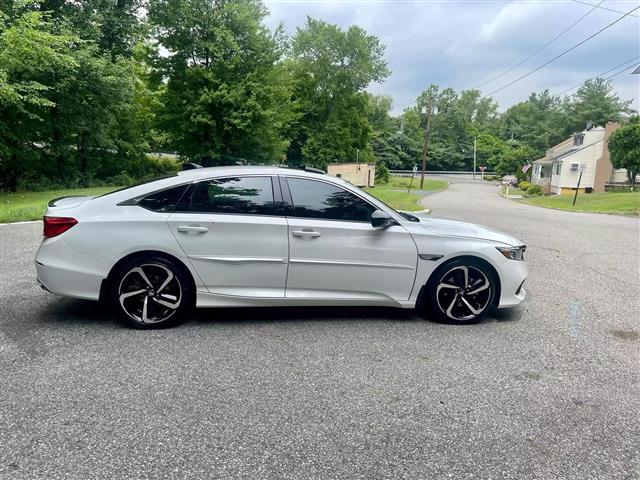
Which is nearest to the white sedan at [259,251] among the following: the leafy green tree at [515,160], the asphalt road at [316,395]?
the asphalt road at [316,395]

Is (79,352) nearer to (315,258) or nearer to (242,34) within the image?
(315,258)

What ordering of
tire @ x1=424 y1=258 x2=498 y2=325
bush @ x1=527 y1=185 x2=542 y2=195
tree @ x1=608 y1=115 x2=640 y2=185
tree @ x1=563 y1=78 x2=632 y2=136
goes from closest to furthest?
tire @ x1=424 y1=258 x2=498 y2=325 < tree @ x1=608 y1=115 x2=640 y2=185 < bush @ x1=527 y1=185 x2=542 y2=195 < tree @ x1=563 y1=78 x2=632 y2=136

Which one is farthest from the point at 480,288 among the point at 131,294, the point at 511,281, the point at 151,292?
the point at 131,294

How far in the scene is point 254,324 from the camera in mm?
4066

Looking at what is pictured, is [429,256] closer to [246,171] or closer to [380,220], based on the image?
[380,220]

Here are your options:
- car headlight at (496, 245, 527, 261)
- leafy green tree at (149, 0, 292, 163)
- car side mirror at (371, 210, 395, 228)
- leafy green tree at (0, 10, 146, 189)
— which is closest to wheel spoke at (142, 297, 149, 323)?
car side mirror at (371, 210, 395, 228)

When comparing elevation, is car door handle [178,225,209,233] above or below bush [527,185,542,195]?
above

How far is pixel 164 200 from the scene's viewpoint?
3.96 m

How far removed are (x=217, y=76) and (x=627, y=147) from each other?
3270 centimetres

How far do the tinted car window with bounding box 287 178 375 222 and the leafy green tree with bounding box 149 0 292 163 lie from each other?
23.5m

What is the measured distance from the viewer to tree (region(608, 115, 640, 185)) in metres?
34.9

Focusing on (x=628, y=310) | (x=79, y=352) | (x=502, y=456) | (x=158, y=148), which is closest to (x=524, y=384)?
(x=502, y=456)

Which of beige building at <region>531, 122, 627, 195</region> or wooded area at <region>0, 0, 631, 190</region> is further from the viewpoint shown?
beige building at <region>531, 122, 627, 195</region>

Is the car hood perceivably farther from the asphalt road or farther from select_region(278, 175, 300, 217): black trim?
select_region(278, 175, 300, 217): black trim
